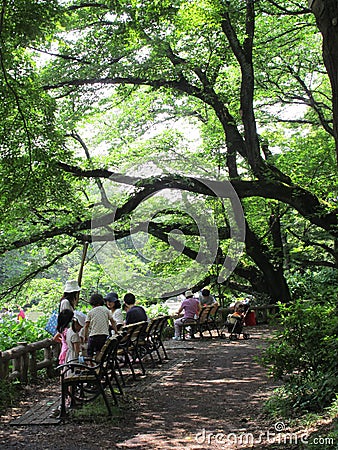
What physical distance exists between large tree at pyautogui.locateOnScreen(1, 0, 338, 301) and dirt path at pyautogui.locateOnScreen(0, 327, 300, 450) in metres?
3.90

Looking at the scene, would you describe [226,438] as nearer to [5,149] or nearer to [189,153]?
[5,149]

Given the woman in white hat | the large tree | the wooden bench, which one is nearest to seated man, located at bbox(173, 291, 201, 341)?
the large tree

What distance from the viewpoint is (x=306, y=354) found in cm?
652

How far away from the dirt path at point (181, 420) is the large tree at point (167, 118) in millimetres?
3904

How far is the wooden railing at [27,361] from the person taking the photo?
861 cm

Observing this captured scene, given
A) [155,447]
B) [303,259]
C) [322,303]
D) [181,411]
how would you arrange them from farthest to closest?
[303,259] → [322,303] → [181,411] → [155,447]

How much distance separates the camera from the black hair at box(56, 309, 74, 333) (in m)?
7.75

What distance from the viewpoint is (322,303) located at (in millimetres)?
8609

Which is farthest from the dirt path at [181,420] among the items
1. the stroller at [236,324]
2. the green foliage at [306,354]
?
the stroller at [236,324]

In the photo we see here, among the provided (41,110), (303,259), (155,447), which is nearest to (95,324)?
(155,447)

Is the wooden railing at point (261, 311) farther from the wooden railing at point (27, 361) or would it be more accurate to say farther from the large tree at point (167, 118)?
the wooden railing at point (27, 361)

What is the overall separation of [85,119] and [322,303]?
32.7ft

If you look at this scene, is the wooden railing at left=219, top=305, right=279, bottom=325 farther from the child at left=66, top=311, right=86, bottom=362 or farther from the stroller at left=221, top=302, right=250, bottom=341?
the child at left=66, top=311, right=86, bottom=362

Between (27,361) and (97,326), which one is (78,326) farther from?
(27,361)
